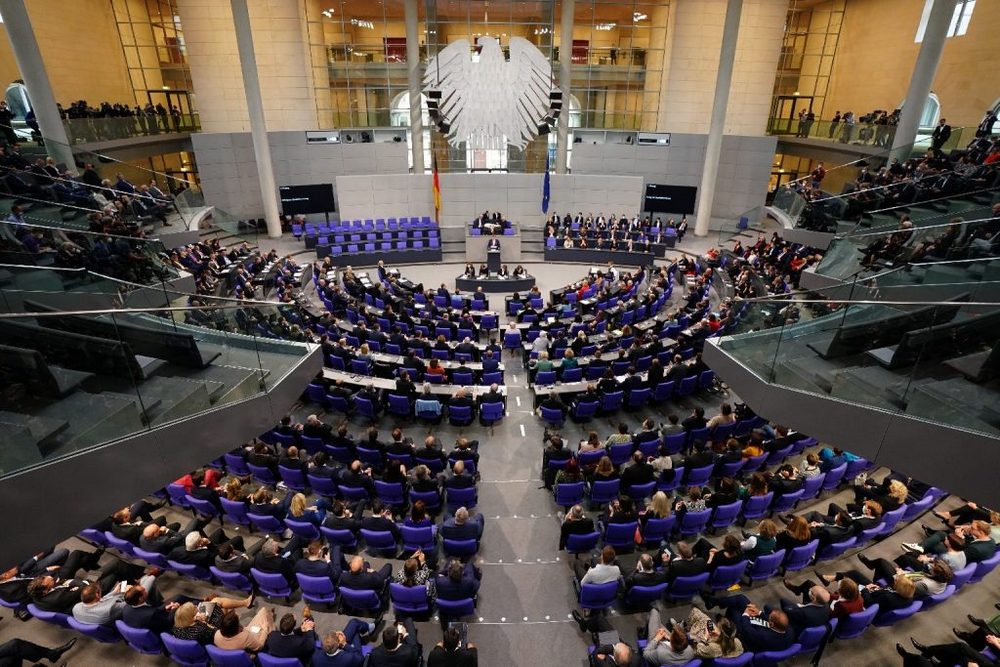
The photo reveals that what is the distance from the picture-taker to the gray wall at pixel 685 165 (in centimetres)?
2553

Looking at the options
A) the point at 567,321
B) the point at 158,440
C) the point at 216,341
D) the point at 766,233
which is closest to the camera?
the point at 158,440

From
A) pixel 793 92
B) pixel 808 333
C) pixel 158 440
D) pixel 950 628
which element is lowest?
pixel 950 628

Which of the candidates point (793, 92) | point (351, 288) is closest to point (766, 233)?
point (793, 92)

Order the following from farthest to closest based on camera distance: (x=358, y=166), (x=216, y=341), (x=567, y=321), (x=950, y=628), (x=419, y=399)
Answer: (x=358, y=166) < (x=567, y=321) < (x=419, y=399) < (x=216, y=341) < (x=950, y=628)

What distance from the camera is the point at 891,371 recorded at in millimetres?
5859

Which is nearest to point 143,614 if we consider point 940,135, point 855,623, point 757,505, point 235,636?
point 235,636

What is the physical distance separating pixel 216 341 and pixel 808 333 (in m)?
8.19

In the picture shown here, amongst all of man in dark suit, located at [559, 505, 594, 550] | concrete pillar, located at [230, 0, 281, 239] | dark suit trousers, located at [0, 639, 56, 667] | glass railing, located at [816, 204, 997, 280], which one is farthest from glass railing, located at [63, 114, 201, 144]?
glass railing, located at [816, 204, 997, 280]

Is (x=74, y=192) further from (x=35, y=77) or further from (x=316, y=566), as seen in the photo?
(x=316, y=566)

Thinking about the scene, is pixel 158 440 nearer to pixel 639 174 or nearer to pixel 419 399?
pixel 419 399

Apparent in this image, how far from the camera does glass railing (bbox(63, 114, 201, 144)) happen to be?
17.3 metres

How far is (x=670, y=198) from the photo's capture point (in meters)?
25.5

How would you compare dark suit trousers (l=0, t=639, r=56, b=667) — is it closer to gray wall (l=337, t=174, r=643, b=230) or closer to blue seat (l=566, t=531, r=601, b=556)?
blue seat (l=566, t=531, r=601, b=556)

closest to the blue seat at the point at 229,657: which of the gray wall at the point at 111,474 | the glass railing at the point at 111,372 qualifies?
the gray wall at the point at 111,474
